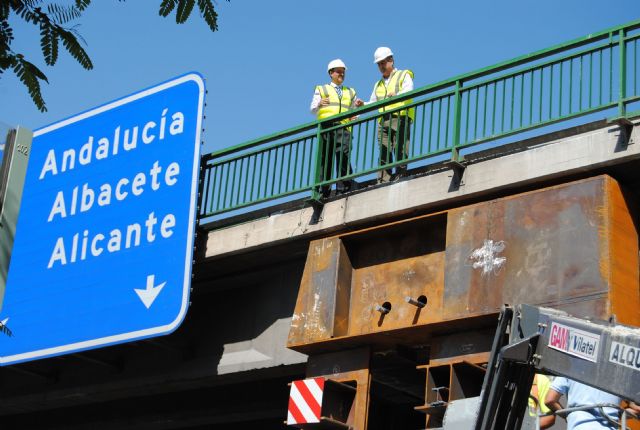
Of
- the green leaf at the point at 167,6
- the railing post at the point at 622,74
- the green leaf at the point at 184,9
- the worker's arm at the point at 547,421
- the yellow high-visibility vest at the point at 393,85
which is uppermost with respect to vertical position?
the yellow high-visibility vest at the point at 393,85

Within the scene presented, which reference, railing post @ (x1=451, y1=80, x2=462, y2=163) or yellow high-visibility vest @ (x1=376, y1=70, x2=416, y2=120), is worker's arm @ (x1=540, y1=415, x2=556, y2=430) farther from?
yellow high-visibility vest @ (x1=376, y1=70, x2=416, y2=120)

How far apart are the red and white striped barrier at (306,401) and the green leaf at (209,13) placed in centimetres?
897

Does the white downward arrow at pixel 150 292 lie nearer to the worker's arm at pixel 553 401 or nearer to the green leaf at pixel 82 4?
the worker's arm at pixel 553 401

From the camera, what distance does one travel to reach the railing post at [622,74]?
13039mm

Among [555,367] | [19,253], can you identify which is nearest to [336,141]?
[19,253]

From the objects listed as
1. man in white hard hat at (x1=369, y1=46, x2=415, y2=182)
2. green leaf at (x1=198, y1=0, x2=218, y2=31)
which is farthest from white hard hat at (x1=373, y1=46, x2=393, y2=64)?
green leaf at (x1=198, y1=0, x2=218, y2=31)

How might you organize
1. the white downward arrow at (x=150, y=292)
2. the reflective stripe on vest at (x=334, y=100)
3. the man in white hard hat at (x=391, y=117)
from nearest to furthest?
the man in white hard hat at (x=391, y=117), the white downward arrow at (x=150, y=292), the reflective stripe on vest at (x=334, y=100)

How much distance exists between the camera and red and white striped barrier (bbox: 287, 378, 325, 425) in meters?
14.7

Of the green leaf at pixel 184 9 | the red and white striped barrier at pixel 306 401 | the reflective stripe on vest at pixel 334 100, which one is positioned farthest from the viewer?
the reflective stripe on vest at pixel 334 100

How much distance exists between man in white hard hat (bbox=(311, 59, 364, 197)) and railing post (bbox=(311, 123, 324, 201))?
0.18 feet

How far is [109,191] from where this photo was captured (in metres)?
17.7

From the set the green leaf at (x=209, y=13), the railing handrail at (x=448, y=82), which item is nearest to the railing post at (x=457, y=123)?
the railing handrail at (x=448, y=82)

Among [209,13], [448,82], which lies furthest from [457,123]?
[209,13]

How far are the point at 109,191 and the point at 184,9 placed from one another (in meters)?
11.9
